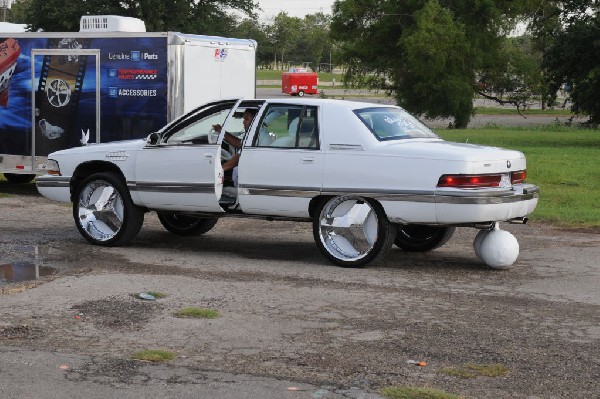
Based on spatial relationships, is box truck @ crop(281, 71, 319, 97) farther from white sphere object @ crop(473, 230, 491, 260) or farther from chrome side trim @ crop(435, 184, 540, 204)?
chrome side trim @ crop(435, 184, 540, 204)

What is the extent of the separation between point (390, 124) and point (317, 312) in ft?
10.3

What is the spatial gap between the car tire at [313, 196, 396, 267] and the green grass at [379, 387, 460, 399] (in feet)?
14.0

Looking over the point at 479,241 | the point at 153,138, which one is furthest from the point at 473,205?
the point at 153,138

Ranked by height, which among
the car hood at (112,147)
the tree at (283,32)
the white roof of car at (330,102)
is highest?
the tree at (283,32)

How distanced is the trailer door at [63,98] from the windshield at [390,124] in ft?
21.3

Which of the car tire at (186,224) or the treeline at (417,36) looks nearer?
the car tire at (186,224)

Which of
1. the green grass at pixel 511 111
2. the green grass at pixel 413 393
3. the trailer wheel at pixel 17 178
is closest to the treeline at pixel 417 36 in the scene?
the green grass at pixel 511 111

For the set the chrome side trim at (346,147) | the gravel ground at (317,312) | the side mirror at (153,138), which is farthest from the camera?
the side mirror at (153,138)

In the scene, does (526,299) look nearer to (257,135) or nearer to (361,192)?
(361,192)

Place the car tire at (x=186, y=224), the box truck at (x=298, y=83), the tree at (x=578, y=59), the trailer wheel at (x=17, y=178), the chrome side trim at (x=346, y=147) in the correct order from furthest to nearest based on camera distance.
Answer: the box truck at (x=298, y=83)
the tree at (x=578, y=59)
the trailer wheel at (x=17, y=178)
the car tire at (x=186, y=224)
the chrome side trim at (x=346, y=147)

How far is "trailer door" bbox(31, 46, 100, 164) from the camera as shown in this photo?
53.9 feet

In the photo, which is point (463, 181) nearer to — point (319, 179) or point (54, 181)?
point (319, 179)

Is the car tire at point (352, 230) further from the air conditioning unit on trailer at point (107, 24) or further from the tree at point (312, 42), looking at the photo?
the tree at point (312, 42)

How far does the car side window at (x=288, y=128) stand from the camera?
35.9 ft
